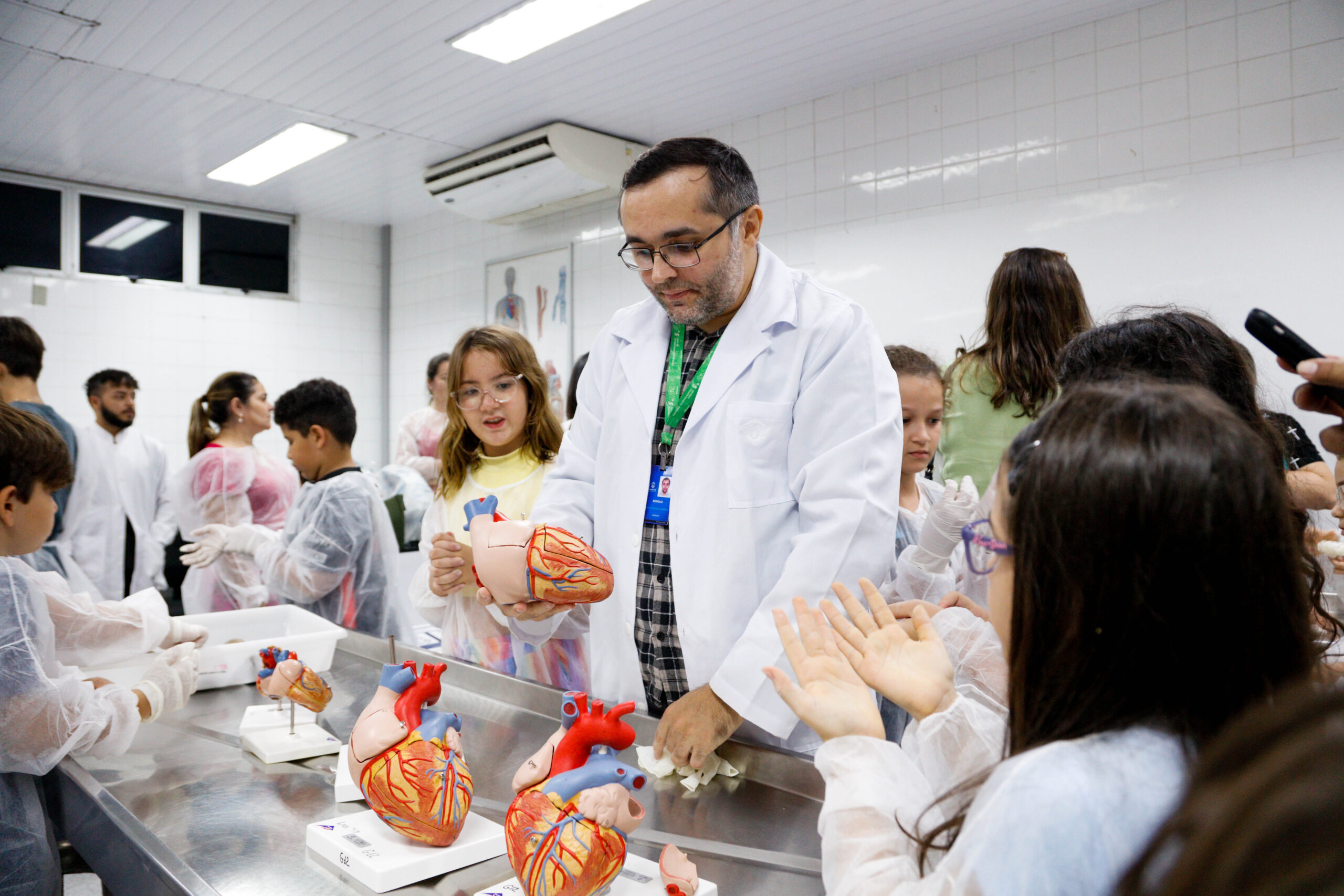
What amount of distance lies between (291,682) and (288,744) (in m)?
0.10

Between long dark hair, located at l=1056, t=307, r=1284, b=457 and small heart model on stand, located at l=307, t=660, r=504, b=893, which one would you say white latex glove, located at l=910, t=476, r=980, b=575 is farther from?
small heart model on stand, located at l=307, t=660, r=504, b=893

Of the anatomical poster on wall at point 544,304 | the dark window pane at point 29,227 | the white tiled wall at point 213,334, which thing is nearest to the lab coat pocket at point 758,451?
the anatomical poster on wall at point 544,304

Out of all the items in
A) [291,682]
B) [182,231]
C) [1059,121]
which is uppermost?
[182,231]

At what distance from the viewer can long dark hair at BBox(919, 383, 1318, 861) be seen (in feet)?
2.06

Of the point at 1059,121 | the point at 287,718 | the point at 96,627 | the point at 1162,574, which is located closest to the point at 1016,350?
the point at 1059,121

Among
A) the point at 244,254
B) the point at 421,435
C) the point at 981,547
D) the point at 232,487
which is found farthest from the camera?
the point at 244,254

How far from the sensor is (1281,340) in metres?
1.02

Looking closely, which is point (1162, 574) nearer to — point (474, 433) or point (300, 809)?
point (300, 809)

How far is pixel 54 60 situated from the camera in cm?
384

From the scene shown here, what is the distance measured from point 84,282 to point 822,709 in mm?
6431

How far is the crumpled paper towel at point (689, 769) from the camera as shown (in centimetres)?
126

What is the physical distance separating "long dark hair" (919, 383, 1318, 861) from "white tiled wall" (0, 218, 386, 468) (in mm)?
6503

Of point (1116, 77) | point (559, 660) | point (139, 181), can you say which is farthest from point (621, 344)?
point (139, 181)

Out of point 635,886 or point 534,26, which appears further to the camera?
point 534,26
